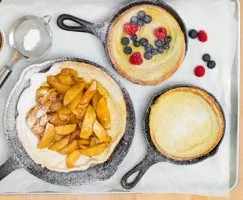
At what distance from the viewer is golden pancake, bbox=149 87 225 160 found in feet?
4.63

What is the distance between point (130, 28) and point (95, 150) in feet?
1.11

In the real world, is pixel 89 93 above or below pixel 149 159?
above

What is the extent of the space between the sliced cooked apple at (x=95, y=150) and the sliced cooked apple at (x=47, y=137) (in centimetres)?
9

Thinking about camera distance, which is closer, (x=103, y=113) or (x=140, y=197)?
(x=103, y=113)

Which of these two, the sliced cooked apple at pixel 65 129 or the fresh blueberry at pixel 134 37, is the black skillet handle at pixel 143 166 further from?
the fresh blueberry at pixel 134 37

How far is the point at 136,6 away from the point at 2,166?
562 millimetres

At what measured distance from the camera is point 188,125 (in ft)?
4.68

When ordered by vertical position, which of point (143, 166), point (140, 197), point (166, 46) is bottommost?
point (140, 197)

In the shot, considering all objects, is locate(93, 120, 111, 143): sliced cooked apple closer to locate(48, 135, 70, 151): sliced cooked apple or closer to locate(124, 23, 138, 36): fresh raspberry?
locate(48, 135, 70, 151): sliced cooked apple

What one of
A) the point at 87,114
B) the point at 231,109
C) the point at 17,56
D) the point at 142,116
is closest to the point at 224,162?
the point at 231,109

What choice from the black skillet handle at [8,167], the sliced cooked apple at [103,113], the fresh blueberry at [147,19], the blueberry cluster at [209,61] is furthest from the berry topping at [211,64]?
the black skillet handle at [8,167]

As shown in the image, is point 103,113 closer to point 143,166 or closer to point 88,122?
point 88,122

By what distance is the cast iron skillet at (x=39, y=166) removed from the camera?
140cm

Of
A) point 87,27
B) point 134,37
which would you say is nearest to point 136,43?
point 134,37
